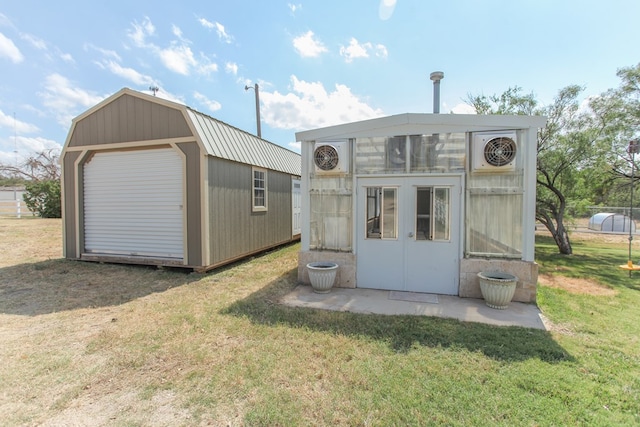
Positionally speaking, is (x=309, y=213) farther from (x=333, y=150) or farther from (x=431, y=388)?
(x=431, y=388)

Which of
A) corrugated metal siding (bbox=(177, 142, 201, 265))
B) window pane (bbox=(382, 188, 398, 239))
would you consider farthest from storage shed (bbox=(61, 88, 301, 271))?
window pane (bbox=(382, 188, 398, 239))

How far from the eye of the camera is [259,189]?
8367 mm

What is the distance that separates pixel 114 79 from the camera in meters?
11.0

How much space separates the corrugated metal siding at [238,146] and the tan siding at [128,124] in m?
0.38

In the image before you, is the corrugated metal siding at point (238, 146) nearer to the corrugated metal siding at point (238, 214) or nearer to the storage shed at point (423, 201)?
the corrugated metal siding at point (238, 214)

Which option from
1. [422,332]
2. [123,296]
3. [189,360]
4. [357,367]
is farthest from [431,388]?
[123,296]

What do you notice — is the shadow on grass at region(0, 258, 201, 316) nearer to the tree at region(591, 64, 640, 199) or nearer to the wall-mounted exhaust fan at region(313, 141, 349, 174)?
the wall-mounted exhaust fan at region(313, 141, 349, 174)

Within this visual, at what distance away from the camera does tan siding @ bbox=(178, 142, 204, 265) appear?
20.3ft

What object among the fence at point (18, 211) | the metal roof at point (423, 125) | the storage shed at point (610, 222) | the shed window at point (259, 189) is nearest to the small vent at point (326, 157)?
the metal roof at point (423, 125)

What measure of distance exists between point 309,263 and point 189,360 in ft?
9.18

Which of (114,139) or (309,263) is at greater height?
(114,139)

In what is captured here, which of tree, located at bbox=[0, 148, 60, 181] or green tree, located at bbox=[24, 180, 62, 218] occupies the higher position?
tree, located at bbox=[0, 148, 60, 181]

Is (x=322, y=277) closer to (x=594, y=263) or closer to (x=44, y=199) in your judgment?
(x=594, y=263)

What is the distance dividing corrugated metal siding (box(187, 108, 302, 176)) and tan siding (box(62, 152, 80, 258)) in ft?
12.1
